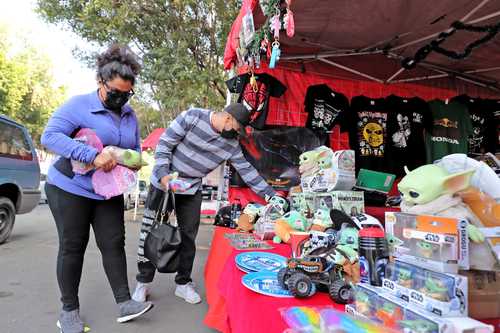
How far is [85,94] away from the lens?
234cm

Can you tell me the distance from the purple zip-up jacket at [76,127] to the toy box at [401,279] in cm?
179

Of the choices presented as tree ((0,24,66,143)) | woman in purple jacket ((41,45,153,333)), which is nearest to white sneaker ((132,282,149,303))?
woman in purple jacket ((41,45,153,333))

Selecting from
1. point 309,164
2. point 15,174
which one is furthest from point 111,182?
point 15,174

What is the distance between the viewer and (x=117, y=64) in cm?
227

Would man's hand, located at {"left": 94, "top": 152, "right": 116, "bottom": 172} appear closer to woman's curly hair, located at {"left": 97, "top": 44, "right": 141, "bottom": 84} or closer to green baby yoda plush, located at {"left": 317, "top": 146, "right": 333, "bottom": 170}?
woman's curly hair, located at {"left": 97, "top": 44, "right": 141, "bottom": 84}

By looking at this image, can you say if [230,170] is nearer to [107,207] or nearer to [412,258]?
[107,207]

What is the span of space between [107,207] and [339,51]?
3145 mm

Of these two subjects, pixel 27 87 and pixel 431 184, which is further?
pixel 27 87

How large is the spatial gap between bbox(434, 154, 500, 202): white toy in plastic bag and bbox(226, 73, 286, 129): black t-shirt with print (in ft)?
8.59

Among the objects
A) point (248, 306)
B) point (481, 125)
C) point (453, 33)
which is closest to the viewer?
point (248, 306)

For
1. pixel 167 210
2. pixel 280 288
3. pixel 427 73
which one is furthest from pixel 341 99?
pixel 280 288

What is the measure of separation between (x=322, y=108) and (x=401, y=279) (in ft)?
10.8

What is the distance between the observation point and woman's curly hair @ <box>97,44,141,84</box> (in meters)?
2.25

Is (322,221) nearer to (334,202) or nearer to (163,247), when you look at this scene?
(334,202)
